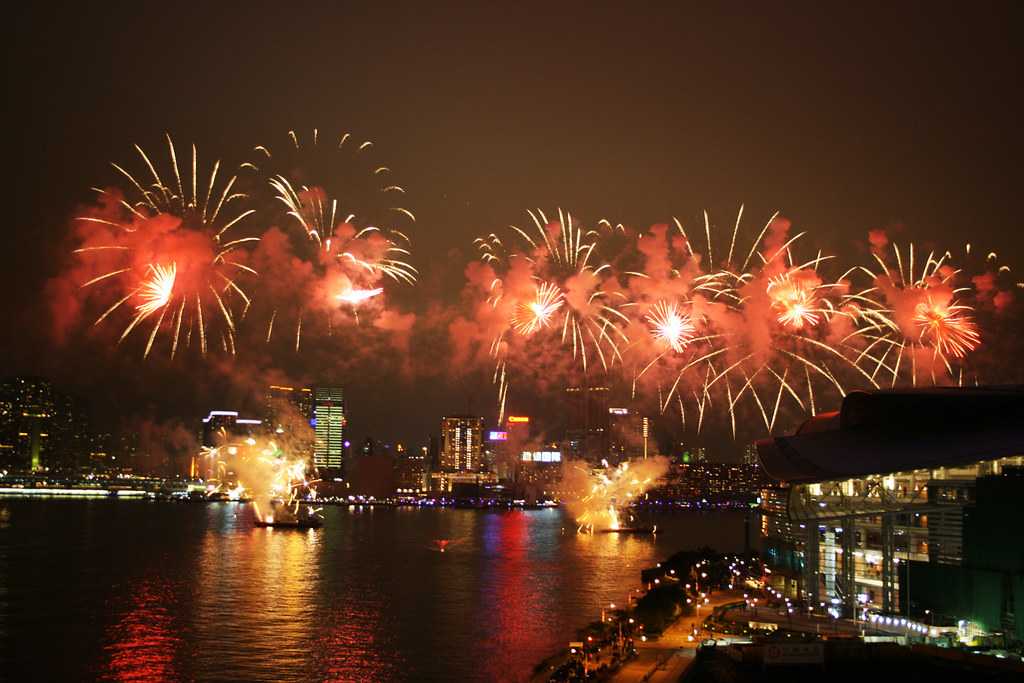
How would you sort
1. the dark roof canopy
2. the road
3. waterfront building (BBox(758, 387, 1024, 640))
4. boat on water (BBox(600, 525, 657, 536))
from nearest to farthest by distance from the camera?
the road < waterfront building (BBox(758, 387, 1024, 640)) < the dark roof canopy < boat on water (BBox(600, 525, 657, 536))

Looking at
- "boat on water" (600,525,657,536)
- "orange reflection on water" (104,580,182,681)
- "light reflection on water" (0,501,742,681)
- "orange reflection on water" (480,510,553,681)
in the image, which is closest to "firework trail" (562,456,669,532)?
"boat on water" (600,525,657,536)

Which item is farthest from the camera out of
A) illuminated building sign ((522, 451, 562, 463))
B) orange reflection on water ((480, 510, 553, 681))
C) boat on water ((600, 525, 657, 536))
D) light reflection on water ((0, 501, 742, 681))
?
illuminated building sign ((522, 451, 562, 463))

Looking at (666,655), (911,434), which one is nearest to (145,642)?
(666,655)

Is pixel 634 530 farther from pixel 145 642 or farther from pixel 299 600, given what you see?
pixel 145 642

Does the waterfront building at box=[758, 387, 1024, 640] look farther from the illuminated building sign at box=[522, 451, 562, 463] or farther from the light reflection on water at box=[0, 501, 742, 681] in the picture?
the illuminated building sign at box=[522, 451, 562, 463]

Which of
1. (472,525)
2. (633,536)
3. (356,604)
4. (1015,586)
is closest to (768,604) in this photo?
(1015,586)

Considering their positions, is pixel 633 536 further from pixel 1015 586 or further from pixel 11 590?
pixel 1015 586
